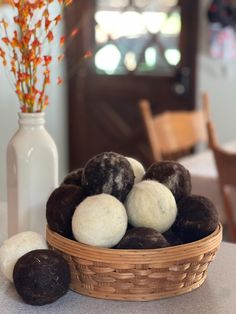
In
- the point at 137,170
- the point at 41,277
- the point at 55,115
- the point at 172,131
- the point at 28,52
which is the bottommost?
the point at 55,115

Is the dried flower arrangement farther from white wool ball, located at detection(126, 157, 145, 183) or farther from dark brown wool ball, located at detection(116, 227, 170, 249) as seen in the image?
dark brown wool ball, located at detection(116, 227, 170, 249)

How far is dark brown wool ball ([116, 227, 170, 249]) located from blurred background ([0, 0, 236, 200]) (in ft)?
8.87

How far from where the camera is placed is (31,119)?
1046 millimetres

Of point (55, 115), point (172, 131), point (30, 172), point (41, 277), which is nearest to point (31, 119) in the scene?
point (30, 172)

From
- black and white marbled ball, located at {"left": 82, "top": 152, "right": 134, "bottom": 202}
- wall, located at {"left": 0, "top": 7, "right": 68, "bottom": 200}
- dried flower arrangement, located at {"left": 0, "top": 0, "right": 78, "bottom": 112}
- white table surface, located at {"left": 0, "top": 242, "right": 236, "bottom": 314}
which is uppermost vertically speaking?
dried flower arrangement, located at {"left": 0, "top": 0, "right": 78, "bottom": 112}

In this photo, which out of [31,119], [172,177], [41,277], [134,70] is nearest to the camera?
[41,277]

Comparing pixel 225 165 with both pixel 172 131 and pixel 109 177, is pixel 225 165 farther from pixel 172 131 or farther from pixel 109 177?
pixel 109 177

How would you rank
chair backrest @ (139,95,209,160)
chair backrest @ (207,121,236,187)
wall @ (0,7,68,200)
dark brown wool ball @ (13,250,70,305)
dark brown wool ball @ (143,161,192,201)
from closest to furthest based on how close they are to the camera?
dark brown wool ball @ (13,250,70,305) → dark brown wool ball @ (143,161,192,201) → chair backrest @ (207,121,236,187) → chair backrest @ (139,95,209,160) → wall @ (0,7,68,200)

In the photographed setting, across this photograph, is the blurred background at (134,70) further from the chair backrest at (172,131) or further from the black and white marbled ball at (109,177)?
the black and white marbled ball at (109,177)

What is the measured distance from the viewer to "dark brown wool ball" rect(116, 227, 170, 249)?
84 cm

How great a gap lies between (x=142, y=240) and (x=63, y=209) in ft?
0.44

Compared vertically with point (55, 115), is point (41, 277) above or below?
above

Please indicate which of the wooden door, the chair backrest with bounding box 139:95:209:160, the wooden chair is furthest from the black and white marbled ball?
the wooden door

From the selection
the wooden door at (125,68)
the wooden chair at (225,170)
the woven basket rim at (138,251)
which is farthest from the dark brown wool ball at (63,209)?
the wooden door at (125,68)
